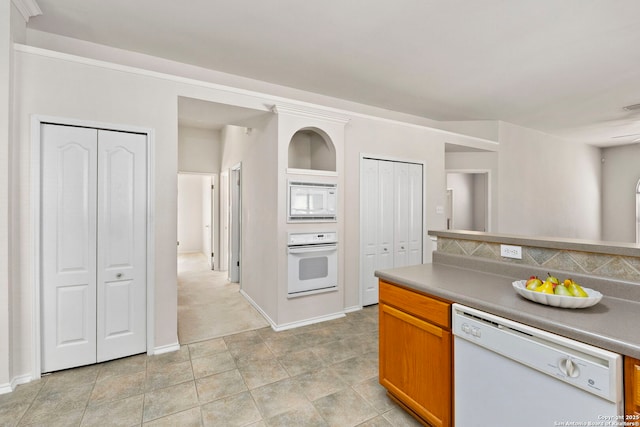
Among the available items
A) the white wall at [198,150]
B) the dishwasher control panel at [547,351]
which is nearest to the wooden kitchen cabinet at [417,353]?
the dishwasher control panel at [547,351]

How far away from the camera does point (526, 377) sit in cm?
124

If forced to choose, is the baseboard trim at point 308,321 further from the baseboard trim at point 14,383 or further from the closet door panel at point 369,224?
the baseboard trim at point 14,383

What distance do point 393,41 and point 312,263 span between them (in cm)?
244

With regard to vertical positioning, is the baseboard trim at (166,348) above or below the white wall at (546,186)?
below

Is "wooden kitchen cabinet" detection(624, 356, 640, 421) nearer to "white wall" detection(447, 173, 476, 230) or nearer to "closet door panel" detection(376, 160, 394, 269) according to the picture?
"closet door panel" detection(376, 160, 394, 269)

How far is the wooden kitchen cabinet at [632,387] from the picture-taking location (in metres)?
0.98

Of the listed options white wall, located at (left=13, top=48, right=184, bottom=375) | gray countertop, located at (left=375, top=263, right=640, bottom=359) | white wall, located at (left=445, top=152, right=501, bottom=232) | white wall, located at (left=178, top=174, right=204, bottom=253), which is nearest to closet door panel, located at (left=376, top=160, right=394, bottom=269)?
white wall, located at (left=445, top=152, right=501, bottom=232)

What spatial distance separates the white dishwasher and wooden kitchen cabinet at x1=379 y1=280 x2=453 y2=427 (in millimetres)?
64

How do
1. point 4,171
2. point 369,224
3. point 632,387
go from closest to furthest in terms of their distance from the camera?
point 632,387
point 4,171
point 369,224

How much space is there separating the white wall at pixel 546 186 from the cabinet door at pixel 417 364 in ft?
14.5

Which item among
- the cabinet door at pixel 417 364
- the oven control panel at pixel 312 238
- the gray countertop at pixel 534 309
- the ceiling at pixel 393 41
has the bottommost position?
the cabinet door at pixel 417 364

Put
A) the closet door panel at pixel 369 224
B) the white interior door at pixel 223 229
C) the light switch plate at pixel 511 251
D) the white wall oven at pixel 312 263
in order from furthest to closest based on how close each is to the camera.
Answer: the white interior door at pixel 223 229 → the closet door panel at pixel 369 224 → the white wall oven at pixel 312 263 → the light switch plate at pixel 511 251

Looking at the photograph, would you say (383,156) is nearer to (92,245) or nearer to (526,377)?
(526,377)

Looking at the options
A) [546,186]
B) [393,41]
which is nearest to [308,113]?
[393,41]
